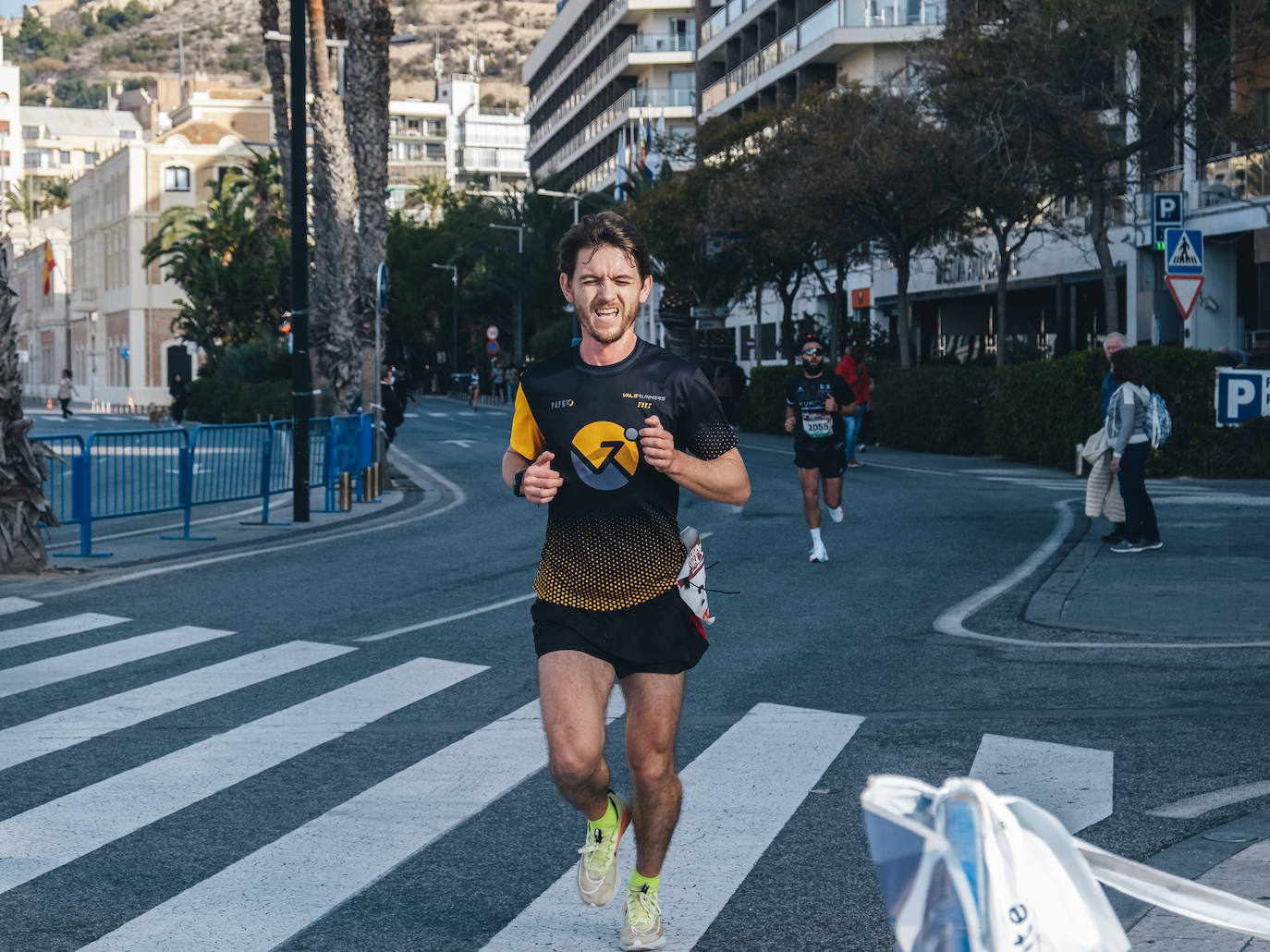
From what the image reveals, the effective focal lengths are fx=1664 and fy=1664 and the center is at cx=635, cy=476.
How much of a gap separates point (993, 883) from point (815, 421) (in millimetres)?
12333

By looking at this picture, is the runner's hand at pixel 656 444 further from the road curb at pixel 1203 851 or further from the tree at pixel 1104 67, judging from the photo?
the tree at pixel 1104 67

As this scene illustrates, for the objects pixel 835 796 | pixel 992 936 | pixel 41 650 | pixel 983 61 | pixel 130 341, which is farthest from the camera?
pixel 130 341

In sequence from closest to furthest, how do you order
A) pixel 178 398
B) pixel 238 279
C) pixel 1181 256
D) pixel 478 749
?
pixel 478 749, pixel 1181 256, pixel 178 398, pixel 238 279

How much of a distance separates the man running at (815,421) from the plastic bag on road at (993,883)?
38.9 feet

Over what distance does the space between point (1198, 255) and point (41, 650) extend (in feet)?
53.5

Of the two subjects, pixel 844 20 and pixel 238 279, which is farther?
pixel 238 279

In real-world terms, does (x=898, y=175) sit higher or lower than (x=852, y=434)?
higher

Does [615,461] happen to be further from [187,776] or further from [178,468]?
[178,468]

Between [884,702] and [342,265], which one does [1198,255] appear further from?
[884,702]

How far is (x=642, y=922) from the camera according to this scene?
177 inches

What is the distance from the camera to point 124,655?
984 centimetres

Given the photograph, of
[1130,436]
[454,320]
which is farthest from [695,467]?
[454,320]

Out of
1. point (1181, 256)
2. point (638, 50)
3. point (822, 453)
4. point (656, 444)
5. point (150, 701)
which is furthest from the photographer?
point (638, 50)

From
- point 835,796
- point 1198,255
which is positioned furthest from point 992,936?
point 1198,255
